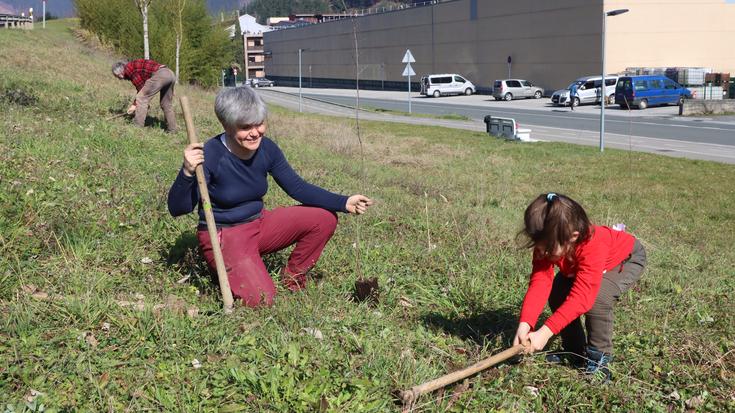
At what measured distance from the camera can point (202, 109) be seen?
55.9 ft

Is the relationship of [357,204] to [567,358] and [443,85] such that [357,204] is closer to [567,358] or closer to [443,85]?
[567,358]

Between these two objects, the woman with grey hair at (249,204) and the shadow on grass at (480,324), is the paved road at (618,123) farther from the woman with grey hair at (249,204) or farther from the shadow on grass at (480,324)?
the woman with grey hair at (249,204)

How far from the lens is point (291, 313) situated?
4188 millimetres

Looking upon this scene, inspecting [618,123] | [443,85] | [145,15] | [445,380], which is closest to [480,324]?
[445,380]

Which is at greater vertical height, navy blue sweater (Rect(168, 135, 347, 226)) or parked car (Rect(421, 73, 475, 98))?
parked car (Rect(421, 73, 475, 98))

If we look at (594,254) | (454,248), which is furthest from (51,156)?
(594,254)

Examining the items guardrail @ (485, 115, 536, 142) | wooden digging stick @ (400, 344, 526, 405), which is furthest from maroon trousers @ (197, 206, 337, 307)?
guardrail @ (485, 115, 536, 142)

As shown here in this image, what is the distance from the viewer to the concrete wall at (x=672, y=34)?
50594 millimetres

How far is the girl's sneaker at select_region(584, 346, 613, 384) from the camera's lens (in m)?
3.91

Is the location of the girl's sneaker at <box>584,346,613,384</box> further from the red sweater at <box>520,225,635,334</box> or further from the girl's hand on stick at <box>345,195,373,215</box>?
the girl's hand on stick at <box>345,195,373,215</box>

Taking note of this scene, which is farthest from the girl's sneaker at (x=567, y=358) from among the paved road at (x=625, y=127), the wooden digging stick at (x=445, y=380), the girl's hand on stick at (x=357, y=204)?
the paved road at (x=625, y=127)

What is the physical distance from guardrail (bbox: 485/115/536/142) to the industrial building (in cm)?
1767

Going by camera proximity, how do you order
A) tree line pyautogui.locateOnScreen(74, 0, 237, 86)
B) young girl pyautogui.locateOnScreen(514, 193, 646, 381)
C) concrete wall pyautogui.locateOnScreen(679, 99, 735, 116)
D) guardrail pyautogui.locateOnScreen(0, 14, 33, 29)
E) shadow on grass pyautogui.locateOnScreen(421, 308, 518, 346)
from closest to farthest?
young girl pyautogui.locateOnScreen(514, 193, 646, 381) < shadow on grass pyautogui.locateOnScreen(421, 308, 518, 346) < tree line pyautogui.locateOnScreen(74, 0, 237, 86) < concrete wall pyautogui.locateOnScreen(679, 99, 735, 116) < guardrail pyautogui.locateOnScreen(0, 14, 33, 29)

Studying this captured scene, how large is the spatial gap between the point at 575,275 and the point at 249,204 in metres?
1.98
